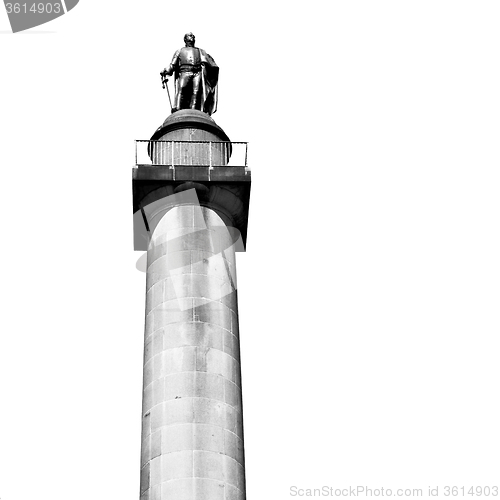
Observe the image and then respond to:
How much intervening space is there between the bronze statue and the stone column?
19.9ft

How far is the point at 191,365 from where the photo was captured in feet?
88.9

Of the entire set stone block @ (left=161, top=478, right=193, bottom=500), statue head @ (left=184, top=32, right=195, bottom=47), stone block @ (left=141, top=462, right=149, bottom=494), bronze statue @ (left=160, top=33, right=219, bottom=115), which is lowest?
stone block @ (left=161, top=478, right=193, bottom=500)

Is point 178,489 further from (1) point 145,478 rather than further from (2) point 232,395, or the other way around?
(2) point 232,395

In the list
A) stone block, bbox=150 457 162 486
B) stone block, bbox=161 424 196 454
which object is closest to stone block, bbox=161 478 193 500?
stone block, bbox=150 457 162 486

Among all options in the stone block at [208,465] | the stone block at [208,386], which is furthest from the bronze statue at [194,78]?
the stone block at [208,465]

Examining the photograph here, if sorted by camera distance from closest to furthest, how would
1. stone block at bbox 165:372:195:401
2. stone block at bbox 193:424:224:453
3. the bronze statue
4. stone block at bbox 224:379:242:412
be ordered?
1. stone block at bbox 193:424:224:453
2. stone block at bbox 165:372:195:401
3. stone block at bbox 224:379:242:412
4. the bronze statue

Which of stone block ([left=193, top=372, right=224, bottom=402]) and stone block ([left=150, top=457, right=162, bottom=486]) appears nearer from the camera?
stone block ([left=150, top=457, right=162, bottom=486])

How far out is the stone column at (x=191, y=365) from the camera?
25.4m

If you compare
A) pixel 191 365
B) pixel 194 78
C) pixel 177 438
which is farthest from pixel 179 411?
pixel 194 78

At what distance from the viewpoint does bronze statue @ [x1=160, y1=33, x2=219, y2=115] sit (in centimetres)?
3575

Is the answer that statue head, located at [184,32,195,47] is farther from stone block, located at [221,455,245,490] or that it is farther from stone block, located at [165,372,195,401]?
stone block, located at [221,455,245,490]

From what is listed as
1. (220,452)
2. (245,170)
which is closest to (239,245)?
(245,170)

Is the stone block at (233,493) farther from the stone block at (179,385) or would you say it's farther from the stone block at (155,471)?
the stone block at (179,385)

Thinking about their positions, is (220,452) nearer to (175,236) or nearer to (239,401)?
(239,401)
